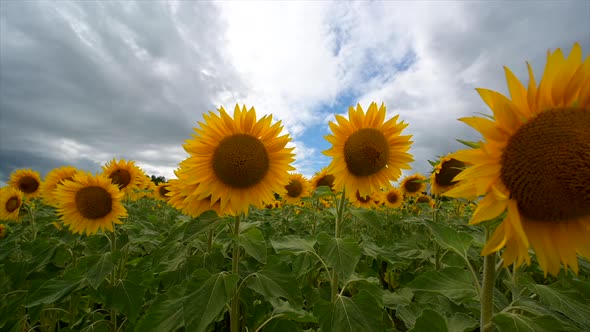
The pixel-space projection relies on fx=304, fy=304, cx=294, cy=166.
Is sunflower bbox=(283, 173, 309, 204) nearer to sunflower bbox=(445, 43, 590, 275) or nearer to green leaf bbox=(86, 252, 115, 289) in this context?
green leaf bbox=(86, 252, 115, 289)

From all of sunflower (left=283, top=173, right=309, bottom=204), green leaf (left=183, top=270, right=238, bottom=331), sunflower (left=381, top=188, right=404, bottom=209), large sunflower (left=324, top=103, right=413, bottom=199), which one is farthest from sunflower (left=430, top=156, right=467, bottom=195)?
green leaf (left=183, top=270, right=238, bottom=331)

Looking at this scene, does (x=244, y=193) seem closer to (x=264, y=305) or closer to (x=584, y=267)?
(x=264, y=305)

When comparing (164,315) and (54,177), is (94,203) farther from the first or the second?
(54,177)

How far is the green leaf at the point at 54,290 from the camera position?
274 centimetres

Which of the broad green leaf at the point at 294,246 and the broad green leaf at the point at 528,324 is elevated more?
the broad green leaf at the point at 294,246

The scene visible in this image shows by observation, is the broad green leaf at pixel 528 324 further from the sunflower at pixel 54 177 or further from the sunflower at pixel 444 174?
the sunflower at pixel 54 177

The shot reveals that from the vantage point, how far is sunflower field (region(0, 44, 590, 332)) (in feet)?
4.61

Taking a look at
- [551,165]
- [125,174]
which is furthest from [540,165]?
[125,174]

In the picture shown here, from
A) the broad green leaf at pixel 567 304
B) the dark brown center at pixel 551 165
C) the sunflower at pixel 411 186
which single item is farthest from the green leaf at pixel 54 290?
the sunflower at pixel 411 186

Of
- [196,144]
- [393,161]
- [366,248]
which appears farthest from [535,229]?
[196,144]

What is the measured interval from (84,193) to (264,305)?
8.94ft

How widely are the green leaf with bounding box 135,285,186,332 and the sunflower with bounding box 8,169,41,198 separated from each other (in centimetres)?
778

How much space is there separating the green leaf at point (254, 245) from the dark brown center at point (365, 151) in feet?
4.79

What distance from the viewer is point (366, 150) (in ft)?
10.7
